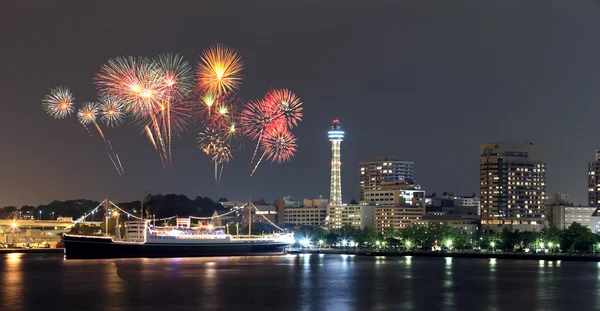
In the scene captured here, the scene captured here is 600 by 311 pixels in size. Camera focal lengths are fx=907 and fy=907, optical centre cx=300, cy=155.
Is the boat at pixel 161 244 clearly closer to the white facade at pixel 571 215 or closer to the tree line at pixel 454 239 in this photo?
the tree line at pixel 454 239

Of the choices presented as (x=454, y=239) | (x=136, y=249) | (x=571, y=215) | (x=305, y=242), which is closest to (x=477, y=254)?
(x=454, y=239)

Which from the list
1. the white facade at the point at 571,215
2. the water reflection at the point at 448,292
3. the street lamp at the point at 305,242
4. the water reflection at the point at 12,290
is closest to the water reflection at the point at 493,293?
the water reflection at the point at 448,292

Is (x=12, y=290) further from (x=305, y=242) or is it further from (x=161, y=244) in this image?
(x=305, y=242)

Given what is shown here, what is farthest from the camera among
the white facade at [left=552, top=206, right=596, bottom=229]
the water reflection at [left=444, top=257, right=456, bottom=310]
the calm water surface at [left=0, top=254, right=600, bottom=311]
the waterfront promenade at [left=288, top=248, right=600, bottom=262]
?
the white facade at [left=552, top=206, right=596, bottom=229]

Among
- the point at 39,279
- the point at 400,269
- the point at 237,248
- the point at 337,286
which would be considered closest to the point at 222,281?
the point at 337,286

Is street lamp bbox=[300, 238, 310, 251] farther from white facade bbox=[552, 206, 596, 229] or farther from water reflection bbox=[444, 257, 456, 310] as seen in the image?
water reflection bbox=[444, 257, 456, 310]

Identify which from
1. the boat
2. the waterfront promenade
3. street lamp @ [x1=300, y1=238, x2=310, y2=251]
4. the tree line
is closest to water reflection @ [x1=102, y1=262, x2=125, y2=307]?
the boat

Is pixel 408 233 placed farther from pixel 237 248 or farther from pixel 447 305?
pixel 447 305
